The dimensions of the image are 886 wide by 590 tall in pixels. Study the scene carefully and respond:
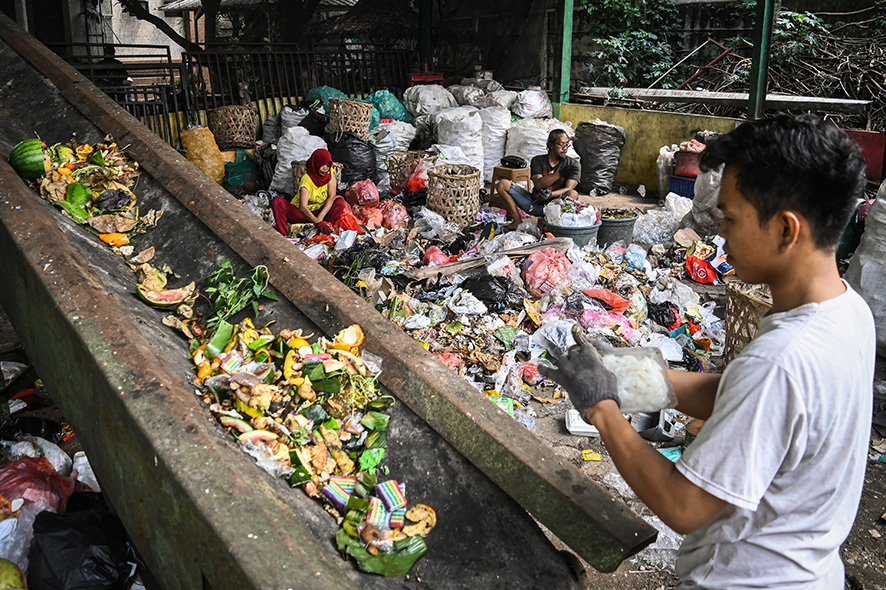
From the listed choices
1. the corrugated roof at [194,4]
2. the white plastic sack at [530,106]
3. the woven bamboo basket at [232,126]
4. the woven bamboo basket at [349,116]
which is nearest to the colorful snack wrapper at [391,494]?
the woven bamboo basket at [349,116]

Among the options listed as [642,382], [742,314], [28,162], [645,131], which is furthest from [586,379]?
[645,131]

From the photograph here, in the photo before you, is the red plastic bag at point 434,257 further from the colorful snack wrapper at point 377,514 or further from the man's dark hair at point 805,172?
the man's dark hair at point 805,172

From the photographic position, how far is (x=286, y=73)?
9.41 metres

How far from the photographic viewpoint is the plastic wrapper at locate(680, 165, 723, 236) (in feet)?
20.4

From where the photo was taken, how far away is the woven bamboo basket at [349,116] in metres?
7.74

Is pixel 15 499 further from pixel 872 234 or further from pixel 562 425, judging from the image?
pixel 872 234

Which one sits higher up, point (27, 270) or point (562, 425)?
point (27, 270)

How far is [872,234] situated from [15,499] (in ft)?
15.3

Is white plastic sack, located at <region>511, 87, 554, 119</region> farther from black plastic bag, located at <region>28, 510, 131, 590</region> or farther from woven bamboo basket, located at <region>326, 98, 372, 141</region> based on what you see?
black plastic bag, located at <region>28, 510, 131, 590</region>

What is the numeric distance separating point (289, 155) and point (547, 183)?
2.94 m

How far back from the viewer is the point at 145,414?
183 cm

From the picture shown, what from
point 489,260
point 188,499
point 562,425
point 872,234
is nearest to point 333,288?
point 188,499

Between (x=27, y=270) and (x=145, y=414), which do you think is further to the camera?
(x=27, y=270)

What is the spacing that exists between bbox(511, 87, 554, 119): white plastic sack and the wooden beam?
887 mm
